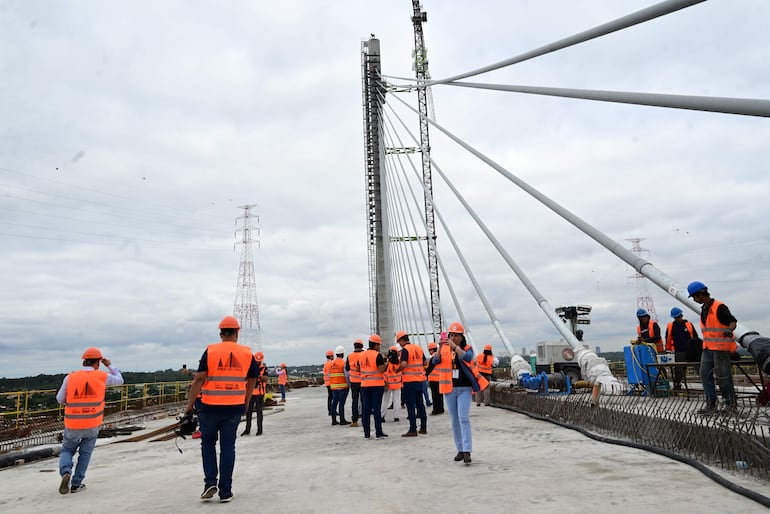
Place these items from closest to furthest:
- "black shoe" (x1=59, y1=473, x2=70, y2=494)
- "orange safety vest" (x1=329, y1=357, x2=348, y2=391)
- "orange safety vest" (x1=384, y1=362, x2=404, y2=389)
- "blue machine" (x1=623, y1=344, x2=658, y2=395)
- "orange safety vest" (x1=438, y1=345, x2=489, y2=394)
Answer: "black shoe" (x1=59, y1=473, x2=70, y2=494) → "orange safety vest" (x1=438, y1=345, x2=489, y2=394) → "orange safety vest" (x1=384, y1=362, x2=404, y2=389) → "blue machine" (x1=623, y1=344, x2=658, y2=395) → "orange safety vest" (x1=329, y1=357, x2=348, y2=391)

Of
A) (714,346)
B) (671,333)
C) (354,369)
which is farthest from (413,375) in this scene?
(671,333)

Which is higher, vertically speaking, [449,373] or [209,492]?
[449,373]

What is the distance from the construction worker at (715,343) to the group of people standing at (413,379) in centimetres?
310

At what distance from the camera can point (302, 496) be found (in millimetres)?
5301

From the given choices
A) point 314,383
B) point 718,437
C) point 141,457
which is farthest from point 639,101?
point 314,383

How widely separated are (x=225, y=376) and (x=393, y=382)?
6834 millimetres

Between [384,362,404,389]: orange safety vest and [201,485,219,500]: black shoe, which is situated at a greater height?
Answer: [384,362,404,389]: orange safety vest

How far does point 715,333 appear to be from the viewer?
289 inches

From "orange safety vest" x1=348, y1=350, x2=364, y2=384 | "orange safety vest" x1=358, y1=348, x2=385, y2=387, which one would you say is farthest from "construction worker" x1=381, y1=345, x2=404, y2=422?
"orange safety vest" x1=348, y1=350, x2=364, y2=384

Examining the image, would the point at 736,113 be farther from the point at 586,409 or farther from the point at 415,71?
the point at 415,71

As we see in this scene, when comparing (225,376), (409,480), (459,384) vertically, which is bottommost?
(409,480)

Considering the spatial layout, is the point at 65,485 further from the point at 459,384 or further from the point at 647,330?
the point at 647,330

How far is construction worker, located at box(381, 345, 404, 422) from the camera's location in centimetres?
1090

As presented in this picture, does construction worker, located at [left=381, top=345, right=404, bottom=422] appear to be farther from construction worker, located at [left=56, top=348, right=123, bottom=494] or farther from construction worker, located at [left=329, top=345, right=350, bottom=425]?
construction worker, located at [left=56, top=348, right=123, bottom=494]
